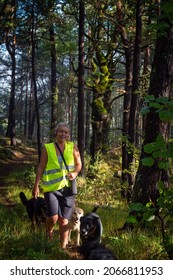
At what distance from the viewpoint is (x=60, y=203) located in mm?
5312

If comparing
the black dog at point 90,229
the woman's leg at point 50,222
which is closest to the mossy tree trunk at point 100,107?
the black dog at point 90,229

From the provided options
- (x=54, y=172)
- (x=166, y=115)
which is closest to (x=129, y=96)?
(x=54, y=172)

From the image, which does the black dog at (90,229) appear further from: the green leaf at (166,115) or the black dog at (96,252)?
the green leaf at (166,115)

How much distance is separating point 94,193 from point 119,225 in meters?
4.69

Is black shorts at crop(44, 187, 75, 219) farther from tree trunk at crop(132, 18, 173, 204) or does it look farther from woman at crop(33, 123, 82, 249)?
tree trunk at crop(132, 18, 173, 204)

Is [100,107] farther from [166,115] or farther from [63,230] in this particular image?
[166,115]

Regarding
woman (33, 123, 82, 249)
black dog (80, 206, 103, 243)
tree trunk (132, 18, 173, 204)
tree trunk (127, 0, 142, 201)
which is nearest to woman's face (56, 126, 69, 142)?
woman (33, 123, 82, 249)

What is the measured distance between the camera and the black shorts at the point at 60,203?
17.0ft

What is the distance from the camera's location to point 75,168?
5480mm

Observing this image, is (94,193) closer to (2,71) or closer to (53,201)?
(53,201)

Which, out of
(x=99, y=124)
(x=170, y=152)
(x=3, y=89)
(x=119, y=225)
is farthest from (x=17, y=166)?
(x=3, y=89)

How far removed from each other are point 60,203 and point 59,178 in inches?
17.3

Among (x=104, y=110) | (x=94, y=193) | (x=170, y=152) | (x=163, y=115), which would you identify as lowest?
(x=94, y=193)

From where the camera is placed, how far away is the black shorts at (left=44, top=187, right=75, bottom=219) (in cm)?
518
